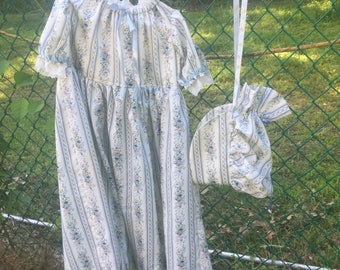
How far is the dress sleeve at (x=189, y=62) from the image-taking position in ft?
4.46

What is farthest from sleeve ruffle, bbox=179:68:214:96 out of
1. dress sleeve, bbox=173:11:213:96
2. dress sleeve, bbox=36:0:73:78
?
dress sleeve, bbox=36:0:73:78

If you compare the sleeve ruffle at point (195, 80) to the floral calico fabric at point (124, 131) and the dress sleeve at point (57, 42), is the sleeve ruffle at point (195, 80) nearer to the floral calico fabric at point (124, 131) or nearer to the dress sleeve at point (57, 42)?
the floral calico fabric at point (124, 131)

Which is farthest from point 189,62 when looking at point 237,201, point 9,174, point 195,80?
point 237,201

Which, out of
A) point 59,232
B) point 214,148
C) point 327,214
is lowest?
point 59,232

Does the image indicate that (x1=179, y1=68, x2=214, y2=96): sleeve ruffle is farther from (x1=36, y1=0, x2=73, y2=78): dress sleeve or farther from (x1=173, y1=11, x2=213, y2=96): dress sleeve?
→ (x1=36, y1=0, x2=73, y2=78): dress sleeve

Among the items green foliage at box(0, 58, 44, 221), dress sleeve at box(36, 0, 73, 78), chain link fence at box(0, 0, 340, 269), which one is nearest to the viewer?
dress sleeve at box(36, 0, 73, 78)

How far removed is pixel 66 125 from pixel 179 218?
47 centimetres

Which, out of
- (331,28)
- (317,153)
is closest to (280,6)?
(331,28)

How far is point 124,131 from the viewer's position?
152cm

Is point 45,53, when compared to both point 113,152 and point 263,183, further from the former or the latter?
point 263,183

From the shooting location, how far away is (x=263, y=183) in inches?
54.9

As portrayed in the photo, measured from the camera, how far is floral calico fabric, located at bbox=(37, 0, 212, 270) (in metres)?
1.38

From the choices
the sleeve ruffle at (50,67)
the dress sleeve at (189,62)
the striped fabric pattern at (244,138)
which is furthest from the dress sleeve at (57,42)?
the striped fabric pattern at (244,138)

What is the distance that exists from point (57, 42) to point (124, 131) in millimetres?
334
